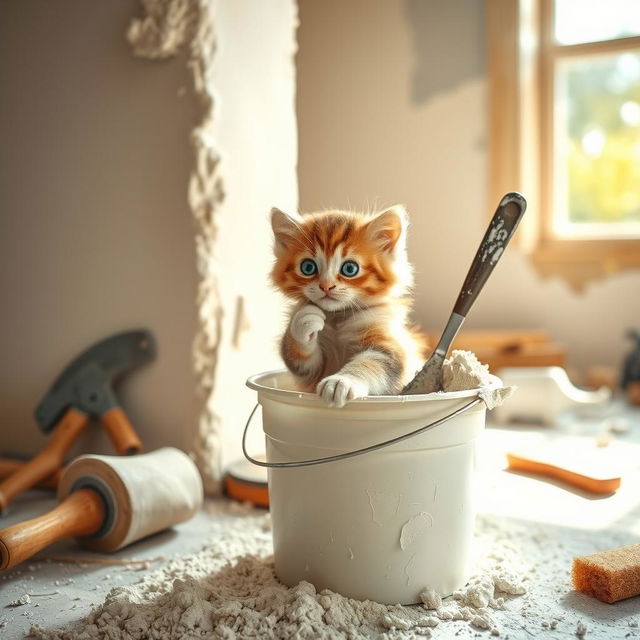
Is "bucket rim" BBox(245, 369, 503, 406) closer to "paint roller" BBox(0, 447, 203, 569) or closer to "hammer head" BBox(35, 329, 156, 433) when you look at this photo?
"paint roller" BBox(0, 447, 203, 569)

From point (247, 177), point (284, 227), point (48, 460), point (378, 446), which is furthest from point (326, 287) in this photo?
point (48, 460)

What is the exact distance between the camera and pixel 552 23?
120 inches

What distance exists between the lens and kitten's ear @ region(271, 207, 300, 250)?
1.14 m

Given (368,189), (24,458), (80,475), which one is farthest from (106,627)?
(368,189)

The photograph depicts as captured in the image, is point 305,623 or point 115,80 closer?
point 305,623

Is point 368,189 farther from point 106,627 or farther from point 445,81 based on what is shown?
point 106,627

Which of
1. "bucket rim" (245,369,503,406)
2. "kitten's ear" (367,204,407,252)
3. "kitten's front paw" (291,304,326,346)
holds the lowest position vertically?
"bucket rim" (245,369,503,406)

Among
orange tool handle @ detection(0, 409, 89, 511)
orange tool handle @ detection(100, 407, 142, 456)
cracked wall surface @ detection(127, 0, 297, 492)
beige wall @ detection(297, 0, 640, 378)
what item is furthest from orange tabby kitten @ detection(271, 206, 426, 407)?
beige wall @ detection(297, 0, 640, 378)

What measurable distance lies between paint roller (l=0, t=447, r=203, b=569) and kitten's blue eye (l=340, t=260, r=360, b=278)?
60cm

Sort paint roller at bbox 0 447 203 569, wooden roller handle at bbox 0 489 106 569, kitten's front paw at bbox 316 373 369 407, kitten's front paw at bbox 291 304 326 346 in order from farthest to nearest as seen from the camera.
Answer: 1. paint roller at bbox 0 447 203 569
2. wooden roller handle at bbox 0 489 106 569
3. kitten's front paw at bbox 291 304 326 346
4. kitten's front paw at bbox 316 373 369 407

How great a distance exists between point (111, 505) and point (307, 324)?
0.58 meters

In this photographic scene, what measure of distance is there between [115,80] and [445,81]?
5.70ft

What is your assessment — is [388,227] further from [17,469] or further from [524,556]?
[17,469]

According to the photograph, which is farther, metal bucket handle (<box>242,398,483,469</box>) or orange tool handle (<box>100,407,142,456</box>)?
orange tool handle (<box>100,407,142,456</box>)
